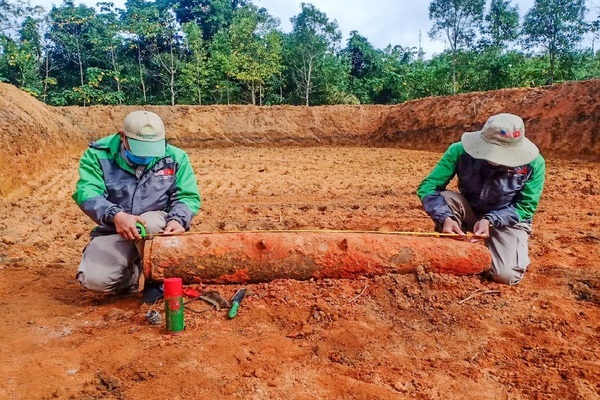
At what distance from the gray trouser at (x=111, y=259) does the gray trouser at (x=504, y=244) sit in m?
2.24

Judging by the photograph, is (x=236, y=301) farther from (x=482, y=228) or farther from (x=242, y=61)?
(x=242, y=61)

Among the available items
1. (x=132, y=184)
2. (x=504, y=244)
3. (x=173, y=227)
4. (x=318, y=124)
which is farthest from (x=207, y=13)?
(x=504, y=244)

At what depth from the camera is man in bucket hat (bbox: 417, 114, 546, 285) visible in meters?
3.40

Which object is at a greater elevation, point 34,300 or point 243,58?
point 243,58

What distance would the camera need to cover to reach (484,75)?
1959 cm

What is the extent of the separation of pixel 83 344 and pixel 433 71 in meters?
21.3

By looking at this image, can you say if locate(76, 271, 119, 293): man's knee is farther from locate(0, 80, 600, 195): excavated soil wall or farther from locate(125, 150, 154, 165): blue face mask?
locate(0, 80, 600, 195): excavated soil wall

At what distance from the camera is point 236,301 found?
9.86 feet

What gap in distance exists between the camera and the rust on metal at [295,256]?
10.4ft

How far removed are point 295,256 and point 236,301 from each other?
1.58 feet

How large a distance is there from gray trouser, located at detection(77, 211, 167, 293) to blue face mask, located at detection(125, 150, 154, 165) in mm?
351

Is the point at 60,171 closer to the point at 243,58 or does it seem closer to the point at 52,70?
the point at 243,58

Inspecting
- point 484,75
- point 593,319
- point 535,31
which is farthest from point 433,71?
point 593,319

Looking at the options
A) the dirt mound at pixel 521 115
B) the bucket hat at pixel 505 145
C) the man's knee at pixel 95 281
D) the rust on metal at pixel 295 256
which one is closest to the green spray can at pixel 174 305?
the rust on metal at pixel 295 256
